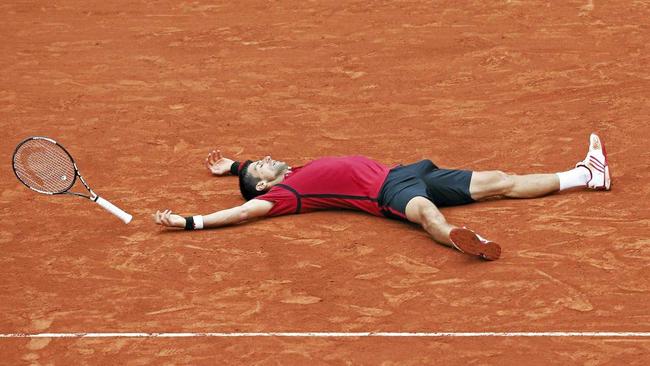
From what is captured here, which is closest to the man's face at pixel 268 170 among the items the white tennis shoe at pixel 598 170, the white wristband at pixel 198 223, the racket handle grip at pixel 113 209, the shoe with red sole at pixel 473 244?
the white wristband at pixel 198 223

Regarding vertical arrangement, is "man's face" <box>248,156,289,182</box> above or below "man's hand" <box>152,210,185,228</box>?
above

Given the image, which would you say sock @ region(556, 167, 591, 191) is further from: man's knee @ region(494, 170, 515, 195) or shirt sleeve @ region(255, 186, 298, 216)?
shirt sleeve @ region(255, 186, 298, 216)

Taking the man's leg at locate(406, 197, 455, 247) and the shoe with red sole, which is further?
the man's leg at locate(406, 197, 455, 247)

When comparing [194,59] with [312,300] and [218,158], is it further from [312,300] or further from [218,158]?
[312,300]

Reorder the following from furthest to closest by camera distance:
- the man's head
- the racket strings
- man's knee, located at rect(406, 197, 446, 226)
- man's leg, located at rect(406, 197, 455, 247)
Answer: the man's head → the racket strings → man's knee, located at rect(406, 197, 446, 226) → man's leg, located at rect(406, 197, 455, 247)

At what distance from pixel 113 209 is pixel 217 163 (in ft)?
5.69

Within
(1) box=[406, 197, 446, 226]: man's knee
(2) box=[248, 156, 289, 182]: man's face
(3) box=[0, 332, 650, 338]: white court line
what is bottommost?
(3) box=[0, 332, 650, 338]: white court line

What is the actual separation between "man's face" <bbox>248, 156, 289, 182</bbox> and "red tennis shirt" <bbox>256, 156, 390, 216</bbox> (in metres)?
0.22

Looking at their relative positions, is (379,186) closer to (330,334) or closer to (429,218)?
(429,218)

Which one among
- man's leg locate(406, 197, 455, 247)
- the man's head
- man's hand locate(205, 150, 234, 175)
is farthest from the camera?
man's hand locate(205, 150, 234, 175)

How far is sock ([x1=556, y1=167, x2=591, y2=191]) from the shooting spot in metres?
11.2

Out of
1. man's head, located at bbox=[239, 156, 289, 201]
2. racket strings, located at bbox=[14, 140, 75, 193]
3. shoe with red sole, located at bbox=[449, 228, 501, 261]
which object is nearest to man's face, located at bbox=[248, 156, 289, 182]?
man's head, located at bbox=[239, 156, 289, 201]

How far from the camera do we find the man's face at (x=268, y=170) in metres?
11.5

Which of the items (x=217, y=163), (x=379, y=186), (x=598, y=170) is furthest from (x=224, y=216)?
(x=598, y=170)
